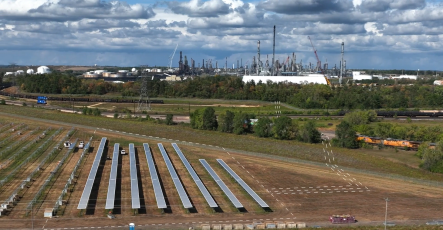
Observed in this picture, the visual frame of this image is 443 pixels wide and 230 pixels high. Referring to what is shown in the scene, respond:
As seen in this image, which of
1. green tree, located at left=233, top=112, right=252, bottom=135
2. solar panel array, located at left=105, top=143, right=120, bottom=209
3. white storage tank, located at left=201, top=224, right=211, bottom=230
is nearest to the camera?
white storage tank, located at left=201, top=224, right=211, bottom=230

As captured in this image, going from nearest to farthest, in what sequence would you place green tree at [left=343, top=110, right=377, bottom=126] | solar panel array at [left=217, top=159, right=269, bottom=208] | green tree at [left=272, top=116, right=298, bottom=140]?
solar panel array at [left=217, top=159, right=269, bottom=208] → green tree at [left=272, top=116, right=298, bottom=140] → green tree at [left=343, top=110, right=377, bottom=126]

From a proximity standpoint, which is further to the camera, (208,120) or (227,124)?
(208,120)

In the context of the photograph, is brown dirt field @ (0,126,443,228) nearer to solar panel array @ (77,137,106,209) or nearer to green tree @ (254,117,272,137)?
solar panel array @ (77,137,106,209)

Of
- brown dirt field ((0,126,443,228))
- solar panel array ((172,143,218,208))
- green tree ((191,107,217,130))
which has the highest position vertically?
green tree ((191,107,217,130))

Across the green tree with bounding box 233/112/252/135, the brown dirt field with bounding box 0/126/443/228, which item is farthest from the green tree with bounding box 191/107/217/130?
the brown dirt field with bounding box 0/126/443/228

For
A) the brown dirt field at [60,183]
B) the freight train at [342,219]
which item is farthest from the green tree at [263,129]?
the freight train at [342,219]

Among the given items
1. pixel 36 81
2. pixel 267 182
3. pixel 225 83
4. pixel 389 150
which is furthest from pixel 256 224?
pixel 36 81

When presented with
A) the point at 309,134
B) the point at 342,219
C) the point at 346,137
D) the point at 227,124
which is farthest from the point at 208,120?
the point at 342,219

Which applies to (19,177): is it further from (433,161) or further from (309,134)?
(433,161)

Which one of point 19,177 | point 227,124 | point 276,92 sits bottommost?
point 19,177
